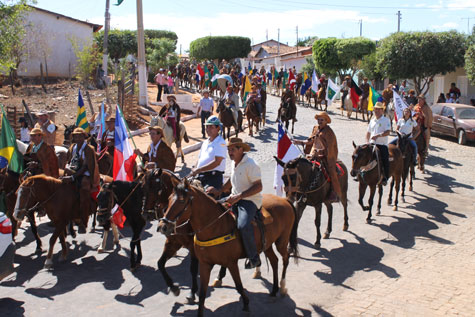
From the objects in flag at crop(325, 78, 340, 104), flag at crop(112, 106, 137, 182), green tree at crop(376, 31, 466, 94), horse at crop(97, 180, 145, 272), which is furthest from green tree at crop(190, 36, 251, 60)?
horse at crop(97, 180, 145, 272)

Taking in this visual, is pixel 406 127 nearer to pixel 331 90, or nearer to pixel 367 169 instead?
pixel 367 169

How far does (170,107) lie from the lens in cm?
1688

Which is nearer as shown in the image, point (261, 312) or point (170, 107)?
point (261, 312)

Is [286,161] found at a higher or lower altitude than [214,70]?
lower

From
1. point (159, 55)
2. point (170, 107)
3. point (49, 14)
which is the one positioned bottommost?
point (170, 107)

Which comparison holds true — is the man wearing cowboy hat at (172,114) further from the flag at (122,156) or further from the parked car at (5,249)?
the parked car at (5,249)

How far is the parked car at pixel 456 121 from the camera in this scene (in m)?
21.7

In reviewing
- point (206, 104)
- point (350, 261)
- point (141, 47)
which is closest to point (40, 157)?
point (350, 261)

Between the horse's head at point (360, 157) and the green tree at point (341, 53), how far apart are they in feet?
96.8

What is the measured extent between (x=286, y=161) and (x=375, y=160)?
2989mm

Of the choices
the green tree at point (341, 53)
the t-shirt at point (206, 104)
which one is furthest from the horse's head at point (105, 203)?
the green tree at point (341, 53)

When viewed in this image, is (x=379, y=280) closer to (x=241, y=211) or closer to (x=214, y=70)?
(x=241, y=211)

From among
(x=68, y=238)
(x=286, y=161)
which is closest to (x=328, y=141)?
(x=286, y=161)

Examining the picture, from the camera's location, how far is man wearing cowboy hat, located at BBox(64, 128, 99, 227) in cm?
939
